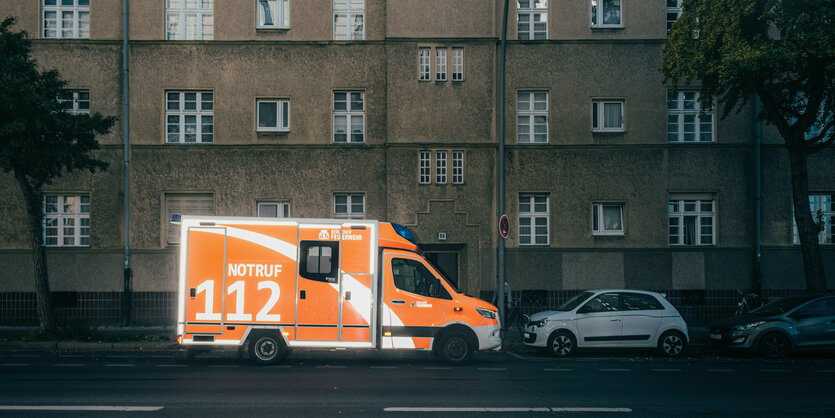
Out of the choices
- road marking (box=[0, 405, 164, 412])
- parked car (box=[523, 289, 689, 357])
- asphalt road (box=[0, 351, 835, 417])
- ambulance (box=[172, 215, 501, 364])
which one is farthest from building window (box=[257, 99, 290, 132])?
road marking (box=[0, 405, 164, 412])

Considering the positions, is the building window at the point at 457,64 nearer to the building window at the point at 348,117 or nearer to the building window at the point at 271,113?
the building window at the point at 348,117

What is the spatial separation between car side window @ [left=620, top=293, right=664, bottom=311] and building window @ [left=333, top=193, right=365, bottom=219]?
29.4ft

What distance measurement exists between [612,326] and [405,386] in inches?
253

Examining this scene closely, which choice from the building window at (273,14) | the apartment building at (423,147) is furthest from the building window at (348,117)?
the building window at (273,14)

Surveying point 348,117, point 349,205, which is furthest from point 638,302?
point 348,117

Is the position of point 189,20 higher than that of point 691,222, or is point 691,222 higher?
point 189,20

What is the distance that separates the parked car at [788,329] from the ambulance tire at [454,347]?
6.55 meters

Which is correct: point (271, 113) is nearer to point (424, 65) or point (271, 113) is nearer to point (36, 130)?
point (424, 65)

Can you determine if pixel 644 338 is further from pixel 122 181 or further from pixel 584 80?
pixel 122 181

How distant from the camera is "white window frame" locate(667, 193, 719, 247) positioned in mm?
21219

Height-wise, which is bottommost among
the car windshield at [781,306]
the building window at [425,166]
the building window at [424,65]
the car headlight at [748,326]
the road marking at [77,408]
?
the road marking at [77,408]

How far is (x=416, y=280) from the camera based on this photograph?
13523 mm

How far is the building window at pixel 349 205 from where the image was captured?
2116 cm

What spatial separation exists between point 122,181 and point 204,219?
357 inches
